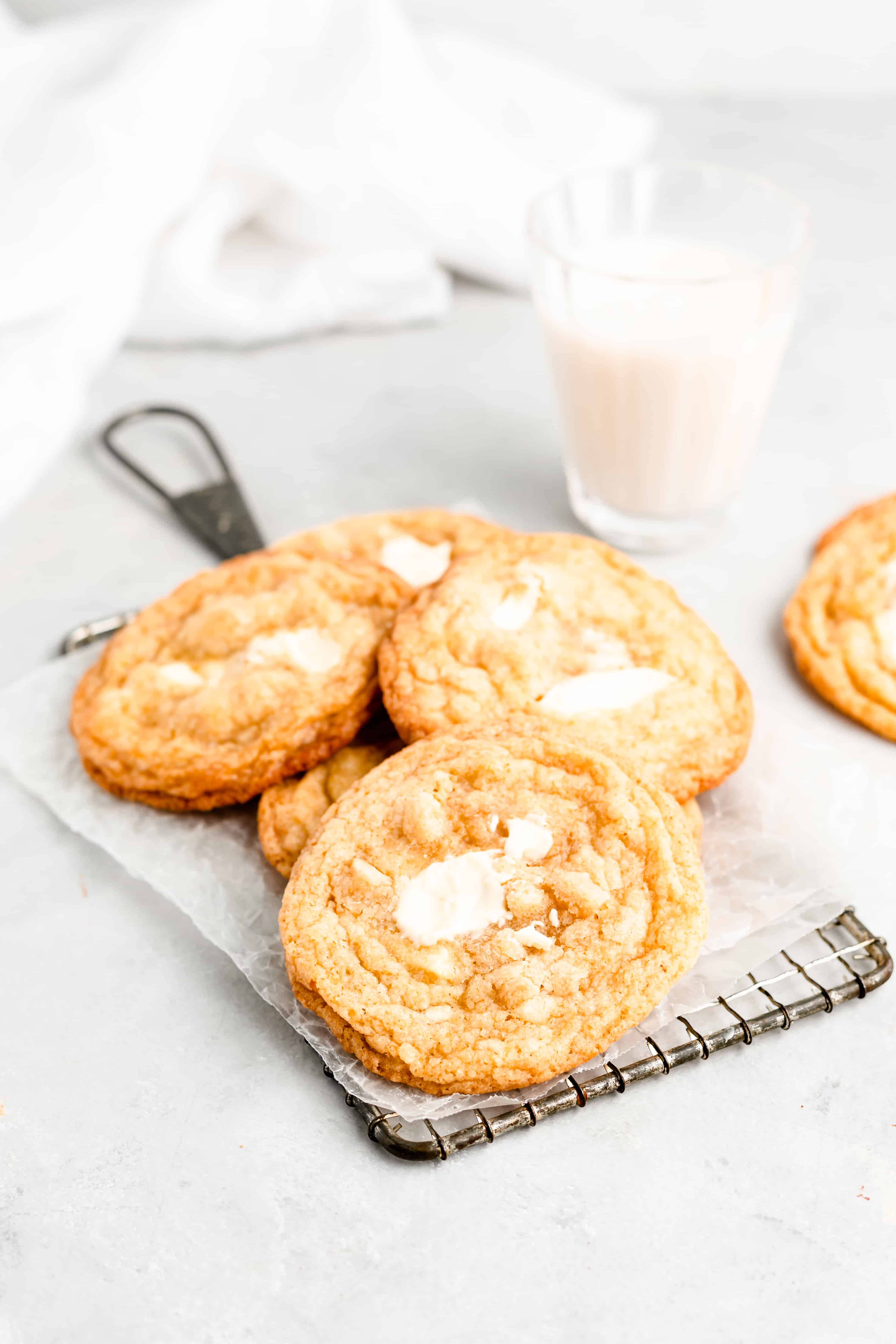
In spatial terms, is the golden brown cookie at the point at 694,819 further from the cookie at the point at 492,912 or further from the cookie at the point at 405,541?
the cookie at the point at 405,541

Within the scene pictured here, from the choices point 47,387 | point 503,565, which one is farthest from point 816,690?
point 47,387

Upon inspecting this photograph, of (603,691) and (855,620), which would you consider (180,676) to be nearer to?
(603,691)

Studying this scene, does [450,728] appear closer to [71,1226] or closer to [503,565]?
[503,565]

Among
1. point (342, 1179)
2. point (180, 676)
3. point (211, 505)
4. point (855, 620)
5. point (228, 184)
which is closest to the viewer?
point (342, 1179)

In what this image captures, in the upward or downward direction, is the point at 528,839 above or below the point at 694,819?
above

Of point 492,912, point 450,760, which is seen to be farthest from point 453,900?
point 450,760
